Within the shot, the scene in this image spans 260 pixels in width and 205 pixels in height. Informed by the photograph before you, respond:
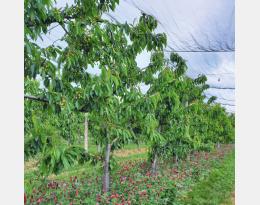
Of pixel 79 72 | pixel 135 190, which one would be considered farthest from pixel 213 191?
pixel 79 72

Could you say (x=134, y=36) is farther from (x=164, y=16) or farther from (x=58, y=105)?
(x=164, y=16)

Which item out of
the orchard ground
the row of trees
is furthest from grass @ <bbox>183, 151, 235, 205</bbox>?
the row of trees

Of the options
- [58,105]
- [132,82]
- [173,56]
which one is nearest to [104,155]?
[132,82]

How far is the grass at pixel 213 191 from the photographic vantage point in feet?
14.7

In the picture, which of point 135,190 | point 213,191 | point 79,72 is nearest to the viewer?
point 79,72

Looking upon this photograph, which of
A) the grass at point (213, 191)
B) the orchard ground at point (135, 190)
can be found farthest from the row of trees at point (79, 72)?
the grass at point (213, 191)

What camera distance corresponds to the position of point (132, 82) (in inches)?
142

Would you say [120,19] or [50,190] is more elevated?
[120,19]

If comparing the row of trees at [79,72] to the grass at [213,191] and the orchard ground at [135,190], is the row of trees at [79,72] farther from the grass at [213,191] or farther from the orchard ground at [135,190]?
the grass at [213,191]

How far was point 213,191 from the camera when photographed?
201 inches

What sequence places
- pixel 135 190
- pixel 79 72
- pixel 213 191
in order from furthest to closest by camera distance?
pixel 213 191 < pixel 135 190 < pixel 79 72

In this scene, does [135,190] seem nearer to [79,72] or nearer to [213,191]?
[213,191]

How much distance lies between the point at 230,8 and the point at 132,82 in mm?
1255

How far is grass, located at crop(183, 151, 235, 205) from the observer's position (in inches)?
176
